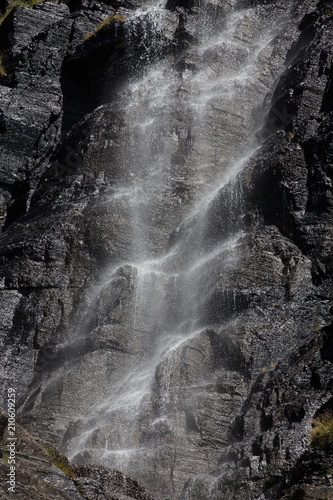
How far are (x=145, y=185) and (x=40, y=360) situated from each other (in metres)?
8.42

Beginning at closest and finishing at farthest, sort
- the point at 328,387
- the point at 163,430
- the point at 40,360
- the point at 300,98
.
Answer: the point at 328,387 → the point at 163,430 → the point at 40,360 → the point at 300,98

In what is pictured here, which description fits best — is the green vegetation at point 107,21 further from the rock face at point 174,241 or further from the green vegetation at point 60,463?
the green vegetation at point 60,463

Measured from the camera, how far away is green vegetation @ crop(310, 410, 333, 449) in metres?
18.3

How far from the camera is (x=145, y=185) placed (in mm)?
29625

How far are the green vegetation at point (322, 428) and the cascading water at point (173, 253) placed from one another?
3.09 m

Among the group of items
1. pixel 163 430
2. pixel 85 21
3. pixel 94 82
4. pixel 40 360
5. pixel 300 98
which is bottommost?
pixel 163 430

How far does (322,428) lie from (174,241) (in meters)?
11.5

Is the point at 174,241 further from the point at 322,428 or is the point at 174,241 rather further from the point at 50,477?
the point at 50,477

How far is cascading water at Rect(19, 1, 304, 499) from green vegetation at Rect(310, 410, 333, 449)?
10.2 ft

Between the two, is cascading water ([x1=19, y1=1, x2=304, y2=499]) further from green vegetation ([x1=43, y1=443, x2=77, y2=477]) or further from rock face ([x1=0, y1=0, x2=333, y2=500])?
green vegetation ([x1=43, y1=443, x2=77, y2=477])

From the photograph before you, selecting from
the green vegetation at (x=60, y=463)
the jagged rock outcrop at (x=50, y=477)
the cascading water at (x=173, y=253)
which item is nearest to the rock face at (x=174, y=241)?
the cascading water at (x=173, y=253)

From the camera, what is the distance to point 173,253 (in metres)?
27.8

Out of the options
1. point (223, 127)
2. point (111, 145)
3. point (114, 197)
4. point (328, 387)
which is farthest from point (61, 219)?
point (328, 387)

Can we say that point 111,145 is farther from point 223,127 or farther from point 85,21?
point 85,21
